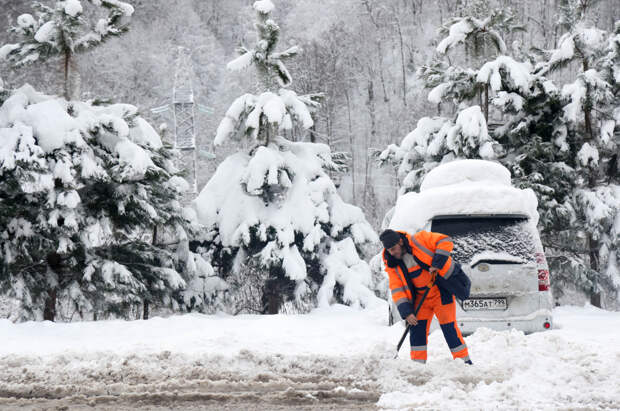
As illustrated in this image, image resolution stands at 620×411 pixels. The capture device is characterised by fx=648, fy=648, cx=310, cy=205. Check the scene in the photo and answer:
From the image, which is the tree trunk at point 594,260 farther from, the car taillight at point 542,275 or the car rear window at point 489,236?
the car rear window at point 489,236

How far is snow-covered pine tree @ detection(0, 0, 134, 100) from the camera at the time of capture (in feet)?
48.3

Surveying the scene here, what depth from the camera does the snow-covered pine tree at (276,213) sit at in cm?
1716

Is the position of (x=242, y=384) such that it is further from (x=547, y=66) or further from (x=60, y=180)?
(x=547, y=66)

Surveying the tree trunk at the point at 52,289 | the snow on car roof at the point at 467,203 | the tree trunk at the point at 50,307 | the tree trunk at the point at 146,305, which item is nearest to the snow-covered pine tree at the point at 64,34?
the tree trunk at the point at 52,289

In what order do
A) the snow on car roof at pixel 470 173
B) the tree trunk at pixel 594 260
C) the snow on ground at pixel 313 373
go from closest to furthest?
the snow on ground at pixel 313 373 < the snow on car roof at pixel 470 173 < the tree trunk at pixel 594 260

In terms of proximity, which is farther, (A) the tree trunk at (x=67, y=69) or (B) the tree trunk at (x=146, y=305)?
(B) the tree trunk at (x=146, y=305)

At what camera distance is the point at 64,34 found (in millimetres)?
14906

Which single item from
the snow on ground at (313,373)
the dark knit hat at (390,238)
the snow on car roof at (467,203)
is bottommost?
the snow on ground at (313,373)

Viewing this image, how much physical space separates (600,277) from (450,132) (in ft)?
19.0

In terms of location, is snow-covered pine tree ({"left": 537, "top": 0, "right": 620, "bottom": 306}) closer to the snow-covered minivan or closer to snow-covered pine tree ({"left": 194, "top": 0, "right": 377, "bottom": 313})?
snow-covered pine tree ({"left": 194, "top": 0, "right": 377, "bottom": 313})

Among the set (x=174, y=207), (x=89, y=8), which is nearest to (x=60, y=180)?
(x=174, y=207)

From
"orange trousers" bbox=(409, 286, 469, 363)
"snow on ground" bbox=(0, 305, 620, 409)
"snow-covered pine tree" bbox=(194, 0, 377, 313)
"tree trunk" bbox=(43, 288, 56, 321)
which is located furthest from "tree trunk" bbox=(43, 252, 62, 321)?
"orange trousers" bbox=(409, 286, 469, 363)

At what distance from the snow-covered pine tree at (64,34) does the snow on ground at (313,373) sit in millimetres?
9046

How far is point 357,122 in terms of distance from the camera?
55.9 metres
